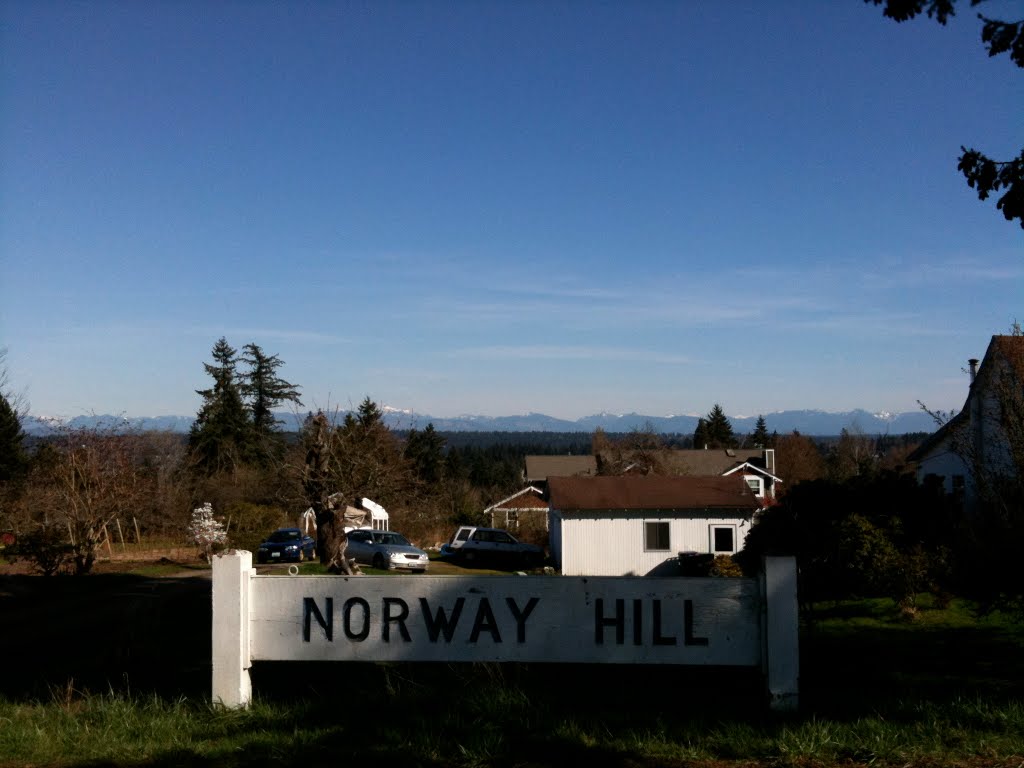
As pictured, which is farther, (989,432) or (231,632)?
(989,432)

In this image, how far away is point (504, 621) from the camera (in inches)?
268

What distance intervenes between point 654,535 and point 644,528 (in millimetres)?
493

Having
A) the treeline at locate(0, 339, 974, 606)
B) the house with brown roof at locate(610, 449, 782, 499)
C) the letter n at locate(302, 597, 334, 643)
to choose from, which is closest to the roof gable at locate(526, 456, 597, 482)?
the treeline at locate(0, 339, 974, 606)

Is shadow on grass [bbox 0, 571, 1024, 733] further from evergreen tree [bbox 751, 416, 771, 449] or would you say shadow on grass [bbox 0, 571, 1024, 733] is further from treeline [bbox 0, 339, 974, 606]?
evergreen tree [bbox 751, 416, 771, 449]

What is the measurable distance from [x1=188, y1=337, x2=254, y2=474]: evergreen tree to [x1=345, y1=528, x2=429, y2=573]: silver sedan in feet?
97.7

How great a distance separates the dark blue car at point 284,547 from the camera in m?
33.9

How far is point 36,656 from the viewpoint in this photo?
11250mm

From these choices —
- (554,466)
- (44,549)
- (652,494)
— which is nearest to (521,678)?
(44,549)

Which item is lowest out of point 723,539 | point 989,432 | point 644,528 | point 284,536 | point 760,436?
point 723,539

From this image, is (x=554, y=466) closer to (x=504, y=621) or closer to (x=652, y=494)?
(x=652, y=494)

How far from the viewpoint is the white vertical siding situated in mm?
37750

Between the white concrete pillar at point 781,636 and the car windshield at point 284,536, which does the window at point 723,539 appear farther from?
the white concrete pillar at point 781,636

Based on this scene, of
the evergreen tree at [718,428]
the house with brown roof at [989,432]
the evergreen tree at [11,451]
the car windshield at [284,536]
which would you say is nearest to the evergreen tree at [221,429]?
the evergreen tree at [11,451]

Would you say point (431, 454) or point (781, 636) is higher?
point (781, 636)
